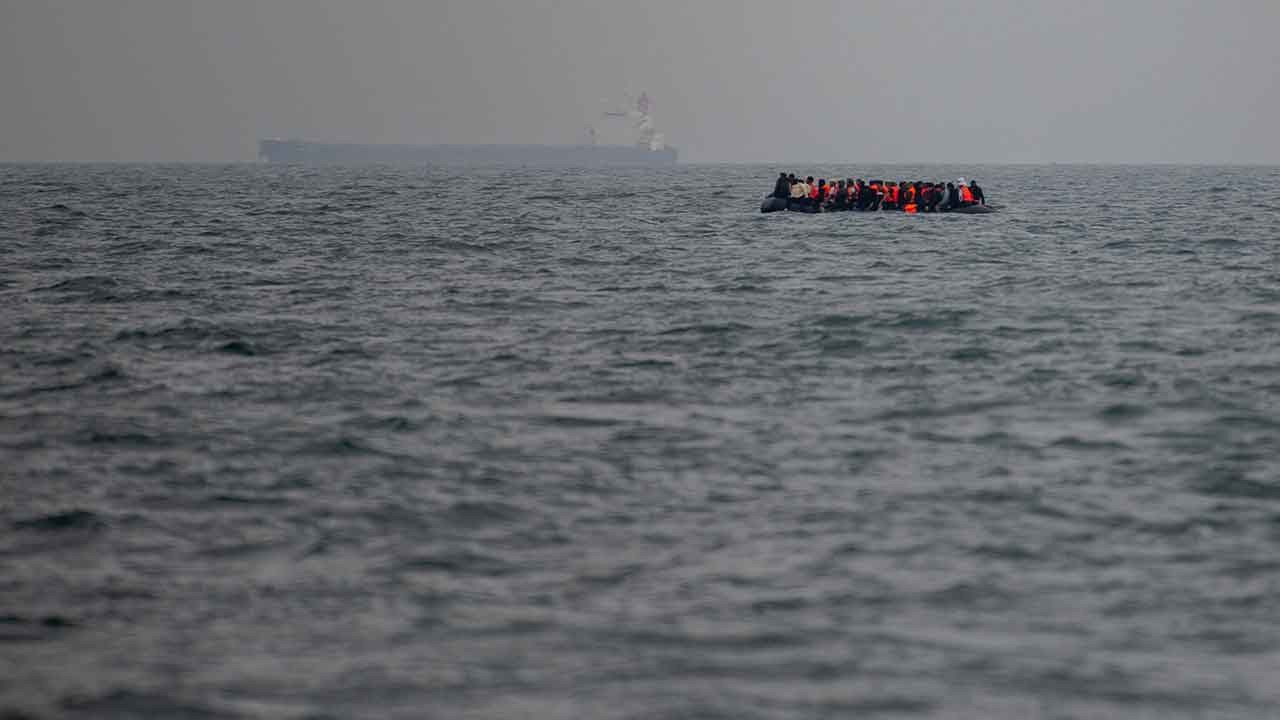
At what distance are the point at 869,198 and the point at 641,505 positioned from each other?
4701 cm

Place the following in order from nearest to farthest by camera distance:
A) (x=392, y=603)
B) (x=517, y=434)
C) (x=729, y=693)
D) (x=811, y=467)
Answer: (x=729, y=693) < (x=392, y=603) < (x=811, y=467) < (x=517, y=434)

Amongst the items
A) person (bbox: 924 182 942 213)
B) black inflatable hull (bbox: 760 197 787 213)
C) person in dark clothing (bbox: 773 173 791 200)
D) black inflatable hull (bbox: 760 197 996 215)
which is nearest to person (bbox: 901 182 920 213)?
person (bbox: 924 182 942 213)

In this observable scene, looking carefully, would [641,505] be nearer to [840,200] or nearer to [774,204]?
[840,200]

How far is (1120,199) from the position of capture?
9381cm

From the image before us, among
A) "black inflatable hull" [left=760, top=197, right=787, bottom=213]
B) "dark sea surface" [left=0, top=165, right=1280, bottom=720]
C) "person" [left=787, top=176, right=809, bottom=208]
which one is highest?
"person" [left=787, top=176, right=809, bottom=208]

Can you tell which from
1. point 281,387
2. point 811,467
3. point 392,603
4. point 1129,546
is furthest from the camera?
point 281,387

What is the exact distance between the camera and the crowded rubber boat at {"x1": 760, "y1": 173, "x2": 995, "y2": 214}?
5828 cm

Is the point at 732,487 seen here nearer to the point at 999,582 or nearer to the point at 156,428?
the point at 999,582

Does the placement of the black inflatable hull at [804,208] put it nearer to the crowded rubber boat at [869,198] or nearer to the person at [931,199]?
the crowded rubber boat at [869,198]

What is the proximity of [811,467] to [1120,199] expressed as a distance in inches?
3327

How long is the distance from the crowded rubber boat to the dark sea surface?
28.3 m

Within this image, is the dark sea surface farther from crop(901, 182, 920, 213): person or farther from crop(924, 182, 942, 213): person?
crop(901, 182, 920, 213): person

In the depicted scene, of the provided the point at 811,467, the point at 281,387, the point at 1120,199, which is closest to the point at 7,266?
the point at 281,387

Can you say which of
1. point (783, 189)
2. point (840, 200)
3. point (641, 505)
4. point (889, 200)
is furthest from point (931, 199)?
point (641, 505)
